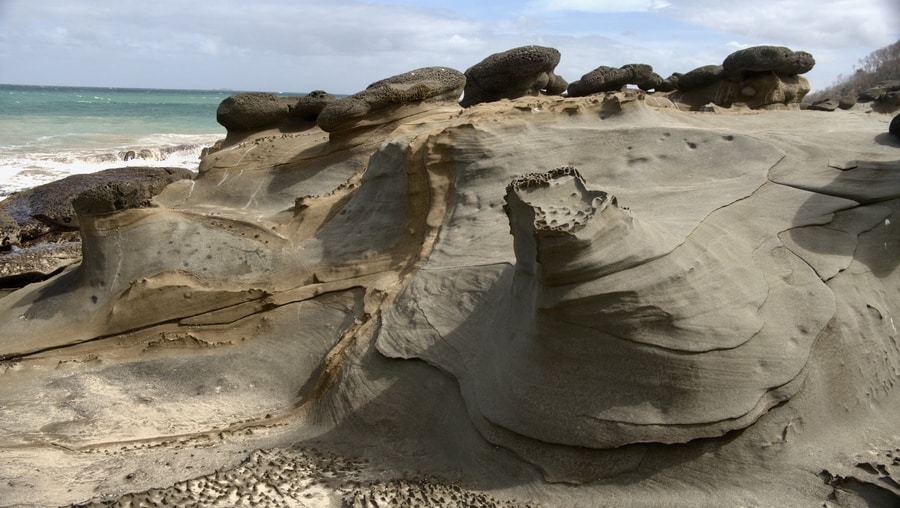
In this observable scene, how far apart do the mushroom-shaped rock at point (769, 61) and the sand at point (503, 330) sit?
3650 mm

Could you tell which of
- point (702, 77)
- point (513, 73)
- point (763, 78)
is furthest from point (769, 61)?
point (513, 73)

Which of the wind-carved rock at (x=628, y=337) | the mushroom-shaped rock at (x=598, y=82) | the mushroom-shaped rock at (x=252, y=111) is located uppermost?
the mushroom-shaped rock at (x=598, y=82)

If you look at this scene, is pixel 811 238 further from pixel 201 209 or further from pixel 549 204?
pixel 201 209

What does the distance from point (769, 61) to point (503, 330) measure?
260 inches

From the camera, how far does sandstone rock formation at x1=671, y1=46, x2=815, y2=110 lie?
8.45 m

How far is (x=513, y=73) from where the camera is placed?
279 inches

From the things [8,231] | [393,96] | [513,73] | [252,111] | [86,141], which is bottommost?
[8,231]

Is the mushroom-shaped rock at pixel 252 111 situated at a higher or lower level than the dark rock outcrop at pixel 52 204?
higher

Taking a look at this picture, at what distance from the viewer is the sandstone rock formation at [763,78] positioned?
27.7 ft

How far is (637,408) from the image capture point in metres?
2.76

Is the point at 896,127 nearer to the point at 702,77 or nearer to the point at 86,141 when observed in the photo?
the point at 702,77

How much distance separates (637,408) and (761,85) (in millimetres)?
6968

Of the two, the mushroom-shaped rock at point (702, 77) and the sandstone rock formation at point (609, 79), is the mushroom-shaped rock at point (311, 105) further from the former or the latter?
the mushroom-shaped rock at point (702, 77)

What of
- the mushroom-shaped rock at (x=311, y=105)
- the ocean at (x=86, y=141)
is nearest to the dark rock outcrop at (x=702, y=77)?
the mushroom-shaped rock at (x=311, y=105)
